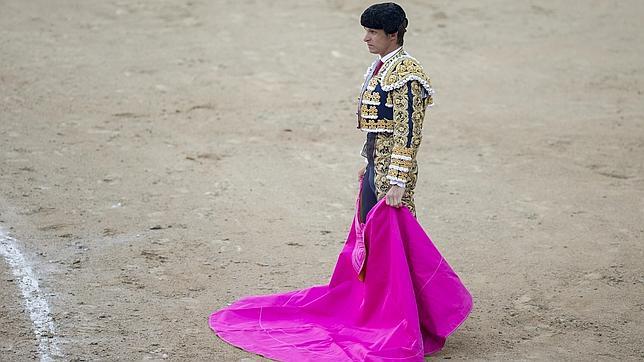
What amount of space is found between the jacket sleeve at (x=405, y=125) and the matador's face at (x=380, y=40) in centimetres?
22

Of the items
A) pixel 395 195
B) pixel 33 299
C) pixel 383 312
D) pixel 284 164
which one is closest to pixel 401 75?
pixel 395 195

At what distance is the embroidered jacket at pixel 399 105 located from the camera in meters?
4.52

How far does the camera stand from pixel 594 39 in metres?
11.6

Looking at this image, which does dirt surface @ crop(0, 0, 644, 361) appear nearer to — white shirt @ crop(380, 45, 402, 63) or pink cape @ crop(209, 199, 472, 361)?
pink cape @ crop(209, 199, 472, 361)

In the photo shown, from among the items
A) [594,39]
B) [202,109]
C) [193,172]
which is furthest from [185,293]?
[594,39]

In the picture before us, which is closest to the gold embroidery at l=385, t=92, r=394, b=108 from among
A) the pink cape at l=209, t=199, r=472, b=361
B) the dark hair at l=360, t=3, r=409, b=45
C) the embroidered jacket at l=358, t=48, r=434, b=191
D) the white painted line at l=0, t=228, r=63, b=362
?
the embroidered jacket at l=358, t=48, r=434, b=191

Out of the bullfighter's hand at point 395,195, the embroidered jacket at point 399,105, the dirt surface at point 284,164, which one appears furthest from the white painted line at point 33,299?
the embroidered jacket at point 399,105

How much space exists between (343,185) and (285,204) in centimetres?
65

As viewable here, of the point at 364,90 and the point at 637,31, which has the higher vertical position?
the point at 364,90

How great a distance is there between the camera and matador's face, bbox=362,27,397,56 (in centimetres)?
453

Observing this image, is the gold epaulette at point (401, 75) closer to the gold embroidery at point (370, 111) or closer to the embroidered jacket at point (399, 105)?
the embroidered jacket at point (399, 105)

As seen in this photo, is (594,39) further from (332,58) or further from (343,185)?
(343,185)

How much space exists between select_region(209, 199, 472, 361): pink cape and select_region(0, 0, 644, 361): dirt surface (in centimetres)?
18

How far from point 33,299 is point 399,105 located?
2348 mm
